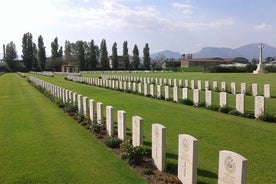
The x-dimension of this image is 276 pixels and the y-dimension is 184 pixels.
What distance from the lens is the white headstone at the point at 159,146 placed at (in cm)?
733

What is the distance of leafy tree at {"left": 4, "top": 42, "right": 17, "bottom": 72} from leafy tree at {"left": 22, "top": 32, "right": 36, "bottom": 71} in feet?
14.4

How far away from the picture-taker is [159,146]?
7.48m

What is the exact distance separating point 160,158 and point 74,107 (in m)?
9.23

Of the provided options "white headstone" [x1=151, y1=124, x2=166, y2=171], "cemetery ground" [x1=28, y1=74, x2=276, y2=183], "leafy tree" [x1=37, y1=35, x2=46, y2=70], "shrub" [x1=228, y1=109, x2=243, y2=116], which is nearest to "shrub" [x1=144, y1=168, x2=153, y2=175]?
"white headstone" [x1=151, y1=124, x2=166, y2=171]

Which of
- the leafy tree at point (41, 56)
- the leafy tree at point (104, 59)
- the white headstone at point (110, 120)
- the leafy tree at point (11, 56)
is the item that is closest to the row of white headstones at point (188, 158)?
the white headstone at point (110, 120)

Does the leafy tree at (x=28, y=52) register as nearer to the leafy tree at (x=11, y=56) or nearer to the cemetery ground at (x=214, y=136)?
the leafy tree at (x=11, y=56)

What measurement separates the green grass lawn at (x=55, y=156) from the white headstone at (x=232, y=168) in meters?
2.00

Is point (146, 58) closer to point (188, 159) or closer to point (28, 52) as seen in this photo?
point (28, 52)

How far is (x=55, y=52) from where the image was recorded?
348 feet

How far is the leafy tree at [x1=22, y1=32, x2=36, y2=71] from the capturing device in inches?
4065

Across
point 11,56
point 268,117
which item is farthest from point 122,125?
point 11,56

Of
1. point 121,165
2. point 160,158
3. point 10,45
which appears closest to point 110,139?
point 121,165

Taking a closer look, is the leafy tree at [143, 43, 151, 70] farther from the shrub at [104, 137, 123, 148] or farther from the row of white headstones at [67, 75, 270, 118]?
the shrub at [104, 137, 123, 148]

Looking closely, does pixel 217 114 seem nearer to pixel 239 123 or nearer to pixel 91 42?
pixel 239 123
